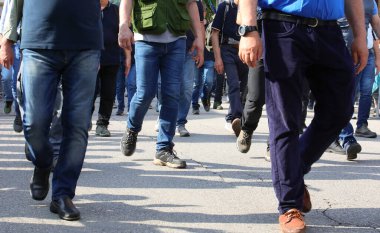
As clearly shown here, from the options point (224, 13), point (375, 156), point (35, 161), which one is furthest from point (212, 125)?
point (35, 161)

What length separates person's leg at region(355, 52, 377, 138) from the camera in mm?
8345

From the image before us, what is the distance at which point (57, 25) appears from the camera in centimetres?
387

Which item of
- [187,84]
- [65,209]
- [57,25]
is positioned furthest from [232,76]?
[65,209]

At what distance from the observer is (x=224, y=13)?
310 inches

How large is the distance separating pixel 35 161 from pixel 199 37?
231 cm

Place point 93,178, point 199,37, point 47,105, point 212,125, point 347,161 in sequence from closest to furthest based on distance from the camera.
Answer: point 47,105, point 93,178, point 199,37, point 347,161, point 212,125

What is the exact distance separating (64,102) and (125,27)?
60.2 inches

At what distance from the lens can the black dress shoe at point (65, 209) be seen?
3844 millimetres

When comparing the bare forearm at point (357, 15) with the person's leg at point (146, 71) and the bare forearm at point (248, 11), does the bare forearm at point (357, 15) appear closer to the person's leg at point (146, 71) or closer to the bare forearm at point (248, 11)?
the bare forearm at point (248, 11)

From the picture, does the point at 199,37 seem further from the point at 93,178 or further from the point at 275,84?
the point at 275,84

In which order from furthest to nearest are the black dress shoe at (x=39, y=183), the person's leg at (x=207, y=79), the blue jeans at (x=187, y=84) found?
the person's leg at (x=207, y=79) < the blue jeans at (x=187, y=84) < the black dress shoe at (x=39, y=183)

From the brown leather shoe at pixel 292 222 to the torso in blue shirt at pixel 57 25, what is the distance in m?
1.46

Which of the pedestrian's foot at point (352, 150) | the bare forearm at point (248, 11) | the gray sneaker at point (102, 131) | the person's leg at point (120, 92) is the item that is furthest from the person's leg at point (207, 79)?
the bare forearm at point (248, 11)

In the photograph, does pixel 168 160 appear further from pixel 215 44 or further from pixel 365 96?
pixel 365 96
